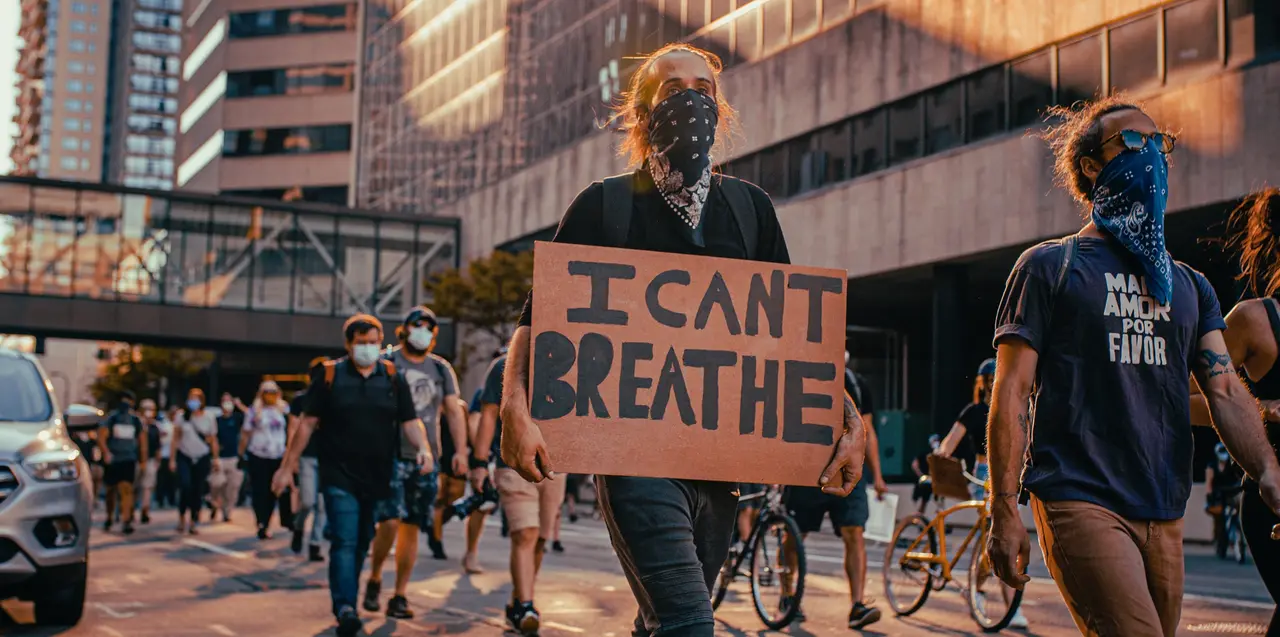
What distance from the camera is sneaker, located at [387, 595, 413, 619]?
33.5ft

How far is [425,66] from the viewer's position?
56781mm

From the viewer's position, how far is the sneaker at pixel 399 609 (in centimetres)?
1021

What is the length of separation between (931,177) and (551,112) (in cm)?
1865

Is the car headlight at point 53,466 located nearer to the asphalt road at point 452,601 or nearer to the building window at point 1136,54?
the asphalt road at point 452,601

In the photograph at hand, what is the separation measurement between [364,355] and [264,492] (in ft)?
32.0

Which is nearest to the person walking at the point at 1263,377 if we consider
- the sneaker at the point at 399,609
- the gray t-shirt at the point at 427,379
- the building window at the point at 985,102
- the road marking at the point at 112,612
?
the sneaker at the point at 399,609

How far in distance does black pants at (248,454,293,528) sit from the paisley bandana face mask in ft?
49.1

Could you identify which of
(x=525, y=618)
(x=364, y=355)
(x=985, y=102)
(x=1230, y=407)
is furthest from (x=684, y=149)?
(x=985, y=102)

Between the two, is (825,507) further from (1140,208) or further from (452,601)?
(1140,208)

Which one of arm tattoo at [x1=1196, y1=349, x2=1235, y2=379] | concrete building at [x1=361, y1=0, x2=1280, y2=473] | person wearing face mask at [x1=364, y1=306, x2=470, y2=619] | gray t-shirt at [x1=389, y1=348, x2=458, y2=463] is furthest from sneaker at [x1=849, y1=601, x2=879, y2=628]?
concrete building at [x1=361, y1=0, x2=1280, y2=473]

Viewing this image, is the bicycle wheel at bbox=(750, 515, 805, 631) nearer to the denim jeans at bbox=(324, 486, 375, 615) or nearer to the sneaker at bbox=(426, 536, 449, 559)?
the denim jeans at bbox=(324, 486, 375, 615)

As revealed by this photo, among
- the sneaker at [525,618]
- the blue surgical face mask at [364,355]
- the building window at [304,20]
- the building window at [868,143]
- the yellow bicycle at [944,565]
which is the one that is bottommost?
the sneaker at [525,618]

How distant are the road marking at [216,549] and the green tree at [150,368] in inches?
1940

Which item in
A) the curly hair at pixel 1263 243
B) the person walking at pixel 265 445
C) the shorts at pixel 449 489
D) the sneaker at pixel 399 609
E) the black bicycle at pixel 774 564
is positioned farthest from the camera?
the person walking at pixel 265 445
